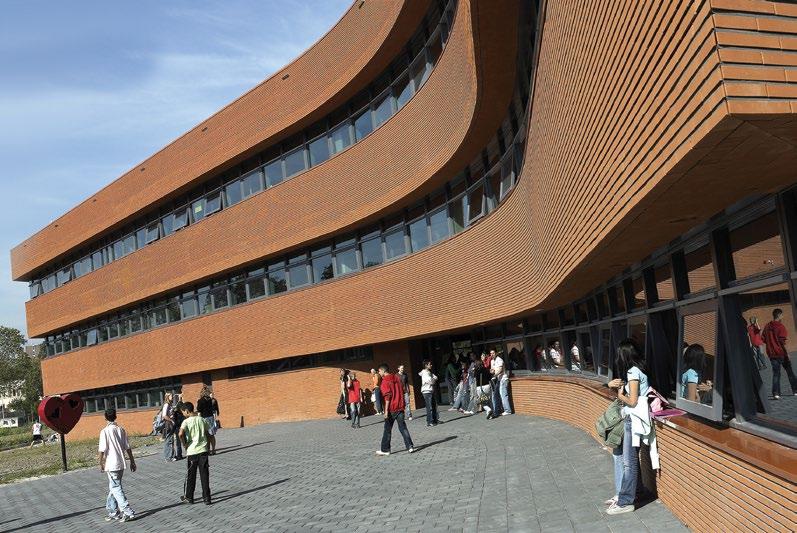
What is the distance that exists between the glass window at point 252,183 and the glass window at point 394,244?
720cm

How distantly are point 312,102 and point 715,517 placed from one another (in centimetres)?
2200

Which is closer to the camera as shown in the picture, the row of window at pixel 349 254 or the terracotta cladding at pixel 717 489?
the terracotta cladding at pixel 717 489

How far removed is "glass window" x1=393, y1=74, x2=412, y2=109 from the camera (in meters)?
21.8

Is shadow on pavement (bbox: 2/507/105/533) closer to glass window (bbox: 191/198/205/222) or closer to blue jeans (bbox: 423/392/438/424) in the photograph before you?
blue jeans (bbox: 423/392/438/424)

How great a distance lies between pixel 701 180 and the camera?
4957mm

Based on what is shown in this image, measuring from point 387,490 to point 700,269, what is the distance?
5766mm

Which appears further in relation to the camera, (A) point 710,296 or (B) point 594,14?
(A) point 710,296

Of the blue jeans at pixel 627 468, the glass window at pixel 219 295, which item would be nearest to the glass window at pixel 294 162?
the glass window at pixel 219 295

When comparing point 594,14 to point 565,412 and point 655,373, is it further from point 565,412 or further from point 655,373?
point 565,412

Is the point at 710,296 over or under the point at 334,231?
under

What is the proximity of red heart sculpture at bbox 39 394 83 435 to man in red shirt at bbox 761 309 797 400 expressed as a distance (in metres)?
16.6

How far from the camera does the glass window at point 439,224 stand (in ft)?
69.5

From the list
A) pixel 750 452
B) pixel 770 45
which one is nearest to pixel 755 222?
pixel 750 452

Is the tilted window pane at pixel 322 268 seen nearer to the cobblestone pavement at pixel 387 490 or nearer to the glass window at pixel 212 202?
the glass window at pixel 212 202
